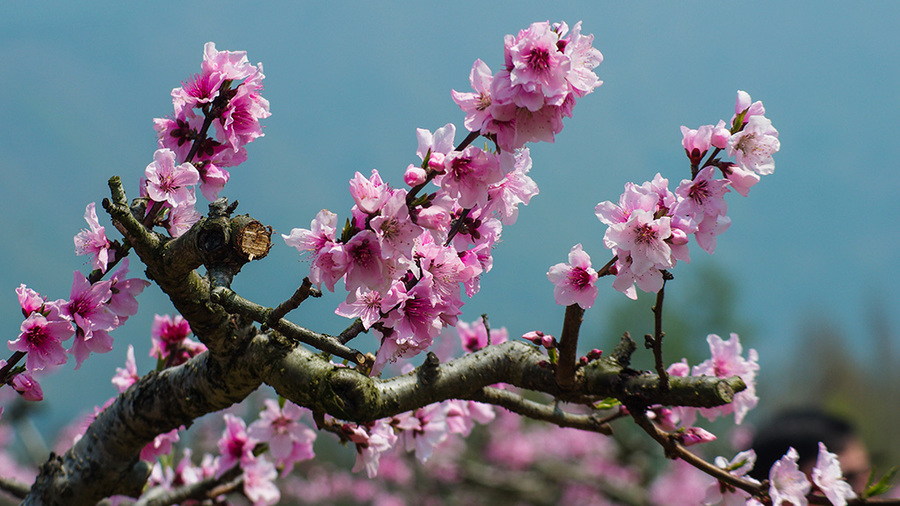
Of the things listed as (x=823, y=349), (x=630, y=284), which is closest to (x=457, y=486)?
(x=630, y=284)

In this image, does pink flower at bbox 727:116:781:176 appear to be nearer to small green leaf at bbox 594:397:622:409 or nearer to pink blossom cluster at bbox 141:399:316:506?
small green leaf at bbox 594:397:622:409

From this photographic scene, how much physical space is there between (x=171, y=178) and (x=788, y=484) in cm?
151

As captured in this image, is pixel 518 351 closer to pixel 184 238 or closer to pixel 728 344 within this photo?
pixel 728 344

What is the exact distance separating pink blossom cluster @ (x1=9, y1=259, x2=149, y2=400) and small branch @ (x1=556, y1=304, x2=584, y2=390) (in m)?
0.93

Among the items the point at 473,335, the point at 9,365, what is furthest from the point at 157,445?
the point at 473,335

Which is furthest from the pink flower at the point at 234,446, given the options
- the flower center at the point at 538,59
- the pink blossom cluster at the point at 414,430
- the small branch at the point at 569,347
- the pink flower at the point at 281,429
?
the flower center at the point at 538,59

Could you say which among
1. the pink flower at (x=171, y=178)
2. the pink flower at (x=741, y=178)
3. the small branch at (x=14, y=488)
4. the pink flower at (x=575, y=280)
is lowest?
the small branch at (x=14, y=488)

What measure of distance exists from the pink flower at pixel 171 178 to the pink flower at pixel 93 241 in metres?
0.12

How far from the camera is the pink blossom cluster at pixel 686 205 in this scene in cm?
118

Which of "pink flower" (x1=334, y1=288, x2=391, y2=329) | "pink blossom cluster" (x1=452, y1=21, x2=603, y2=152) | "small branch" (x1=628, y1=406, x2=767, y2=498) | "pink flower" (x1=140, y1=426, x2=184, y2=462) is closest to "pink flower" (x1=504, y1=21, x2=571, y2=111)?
"pink blossom cluster" (x1=452, y1=21, x2=603, y2=152)

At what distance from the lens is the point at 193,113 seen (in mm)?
1470

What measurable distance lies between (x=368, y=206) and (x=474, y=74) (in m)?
0.30

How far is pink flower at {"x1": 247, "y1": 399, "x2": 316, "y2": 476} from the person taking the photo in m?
1.91

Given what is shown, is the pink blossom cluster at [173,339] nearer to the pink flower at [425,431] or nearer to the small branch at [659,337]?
the pink flower at [425,431]
